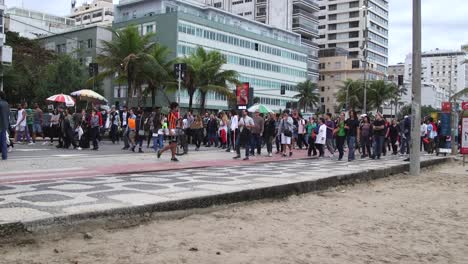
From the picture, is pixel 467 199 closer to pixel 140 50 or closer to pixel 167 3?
pixel 140 50

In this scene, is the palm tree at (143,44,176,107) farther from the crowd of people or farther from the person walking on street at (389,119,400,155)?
→ the person walking on street at (389,119,400,155)

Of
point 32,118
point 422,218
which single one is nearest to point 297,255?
point 422,218

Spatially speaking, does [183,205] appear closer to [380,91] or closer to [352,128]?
[352,128]

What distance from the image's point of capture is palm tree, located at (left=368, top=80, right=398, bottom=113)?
81.5 metres

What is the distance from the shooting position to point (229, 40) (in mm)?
74562

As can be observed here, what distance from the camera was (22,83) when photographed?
46.6 m

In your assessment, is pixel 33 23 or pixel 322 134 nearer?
pixel 322 134

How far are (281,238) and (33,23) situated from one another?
101 metres

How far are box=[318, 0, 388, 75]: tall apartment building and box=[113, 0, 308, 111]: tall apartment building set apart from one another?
1111 inches

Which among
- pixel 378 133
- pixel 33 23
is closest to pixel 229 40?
pixel 33 23

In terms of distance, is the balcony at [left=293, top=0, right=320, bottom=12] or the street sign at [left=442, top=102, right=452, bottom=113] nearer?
the street sign at [left=442, top=102, right=452, bottom=113]

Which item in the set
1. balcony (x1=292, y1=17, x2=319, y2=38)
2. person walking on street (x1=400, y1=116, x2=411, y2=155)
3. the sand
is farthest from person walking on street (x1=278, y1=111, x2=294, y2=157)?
balcony (x1=292, y1=17, x2=319, y2=38)

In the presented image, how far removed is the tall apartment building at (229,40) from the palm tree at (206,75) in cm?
1823

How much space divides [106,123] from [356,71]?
3686 inches
